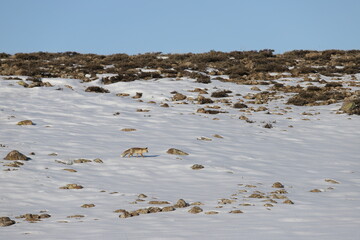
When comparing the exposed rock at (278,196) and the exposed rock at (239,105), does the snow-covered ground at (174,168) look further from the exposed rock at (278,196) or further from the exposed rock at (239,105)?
the exposed rock at (239,105)

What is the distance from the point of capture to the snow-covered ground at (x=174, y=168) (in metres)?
7.05

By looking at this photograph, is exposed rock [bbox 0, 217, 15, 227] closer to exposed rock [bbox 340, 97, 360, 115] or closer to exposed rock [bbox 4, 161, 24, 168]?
exposed rock [bbox 4, 161, 24, 168]

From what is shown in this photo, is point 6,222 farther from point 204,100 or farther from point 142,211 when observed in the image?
point 204,100

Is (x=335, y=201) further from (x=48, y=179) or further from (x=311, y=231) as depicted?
(x=48, y=179)

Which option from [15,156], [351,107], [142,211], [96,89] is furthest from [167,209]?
[96,89]

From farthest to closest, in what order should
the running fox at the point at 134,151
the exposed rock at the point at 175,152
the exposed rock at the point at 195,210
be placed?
the exposed rock at the point at 175,152
the running fox at the point at 134,151
the exposed rock at the point at 195,210

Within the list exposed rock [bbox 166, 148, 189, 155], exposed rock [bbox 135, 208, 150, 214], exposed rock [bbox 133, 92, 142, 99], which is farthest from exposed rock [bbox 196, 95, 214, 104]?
exposed rock [bbox 135, 208, 150, 214]

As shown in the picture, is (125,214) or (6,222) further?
(125,214)

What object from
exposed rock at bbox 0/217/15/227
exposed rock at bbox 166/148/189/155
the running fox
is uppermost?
the running fox

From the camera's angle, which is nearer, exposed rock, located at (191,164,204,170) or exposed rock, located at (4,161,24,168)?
exposed rock, located at (4,161,24,168)

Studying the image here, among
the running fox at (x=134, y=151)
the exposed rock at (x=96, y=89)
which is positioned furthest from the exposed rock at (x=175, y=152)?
the exposed rock at (x=96, y=89)

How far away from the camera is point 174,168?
38.7 feet

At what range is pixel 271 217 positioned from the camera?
7.58 m

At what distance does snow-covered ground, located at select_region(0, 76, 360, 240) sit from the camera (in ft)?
23.1
